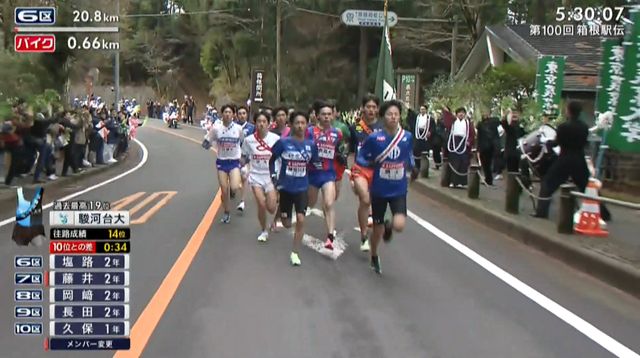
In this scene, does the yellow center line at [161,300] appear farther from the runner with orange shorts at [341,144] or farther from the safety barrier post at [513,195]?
the safety barrier post at [513,195]

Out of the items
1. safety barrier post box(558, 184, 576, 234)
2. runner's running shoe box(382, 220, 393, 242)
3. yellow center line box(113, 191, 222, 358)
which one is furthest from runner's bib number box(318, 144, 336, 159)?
safety barrier post box(558, 184, 576, 234)

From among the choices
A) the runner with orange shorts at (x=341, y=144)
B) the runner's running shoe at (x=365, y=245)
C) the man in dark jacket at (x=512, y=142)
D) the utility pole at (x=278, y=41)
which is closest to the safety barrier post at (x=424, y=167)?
the man in dark jacket at (x=512, y=142)

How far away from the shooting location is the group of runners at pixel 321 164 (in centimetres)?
800

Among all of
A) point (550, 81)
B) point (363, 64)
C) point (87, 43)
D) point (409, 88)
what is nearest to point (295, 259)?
point (550, 81)

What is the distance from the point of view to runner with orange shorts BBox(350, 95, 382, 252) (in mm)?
8664

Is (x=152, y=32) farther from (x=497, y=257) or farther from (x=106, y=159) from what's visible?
(x=497, y=257)

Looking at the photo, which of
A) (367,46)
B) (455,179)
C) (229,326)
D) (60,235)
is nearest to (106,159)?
(455,179)

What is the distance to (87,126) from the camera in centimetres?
2041

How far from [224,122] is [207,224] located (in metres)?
1.69

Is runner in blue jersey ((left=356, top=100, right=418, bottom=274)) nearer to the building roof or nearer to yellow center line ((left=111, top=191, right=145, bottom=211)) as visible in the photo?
yellow center line ((left=111, top=191, right=145, bottom=211))
